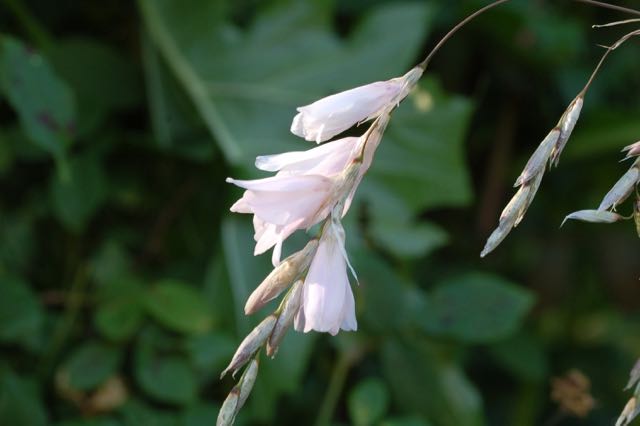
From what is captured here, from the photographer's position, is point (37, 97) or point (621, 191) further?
point (37, 97)

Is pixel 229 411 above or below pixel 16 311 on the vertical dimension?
above

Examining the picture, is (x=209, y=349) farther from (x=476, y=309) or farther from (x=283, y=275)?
(x=283, y=275)

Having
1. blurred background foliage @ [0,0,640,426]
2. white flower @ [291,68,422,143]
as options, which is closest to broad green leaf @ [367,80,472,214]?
blurred background foliage @ [0,0,640,426]

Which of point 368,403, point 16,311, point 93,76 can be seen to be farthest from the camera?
point 93,76

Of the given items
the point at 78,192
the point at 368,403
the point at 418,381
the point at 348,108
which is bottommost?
the point at 418,381

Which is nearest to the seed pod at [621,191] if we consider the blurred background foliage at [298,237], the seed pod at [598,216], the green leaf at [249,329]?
the seed pod at [598,216]

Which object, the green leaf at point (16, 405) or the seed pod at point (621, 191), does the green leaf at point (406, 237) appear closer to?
the green leaf at point (16, 405)

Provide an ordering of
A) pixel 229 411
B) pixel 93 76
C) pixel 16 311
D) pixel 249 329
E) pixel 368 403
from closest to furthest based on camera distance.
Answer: pixel 229 411
pixel 368 403
pixel 16 311
pixel 249 329
pixel 93 76

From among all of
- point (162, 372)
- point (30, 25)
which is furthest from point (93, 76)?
point (162, 372)

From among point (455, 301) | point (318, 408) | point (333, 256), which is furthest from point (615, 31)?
point (333, 256)
